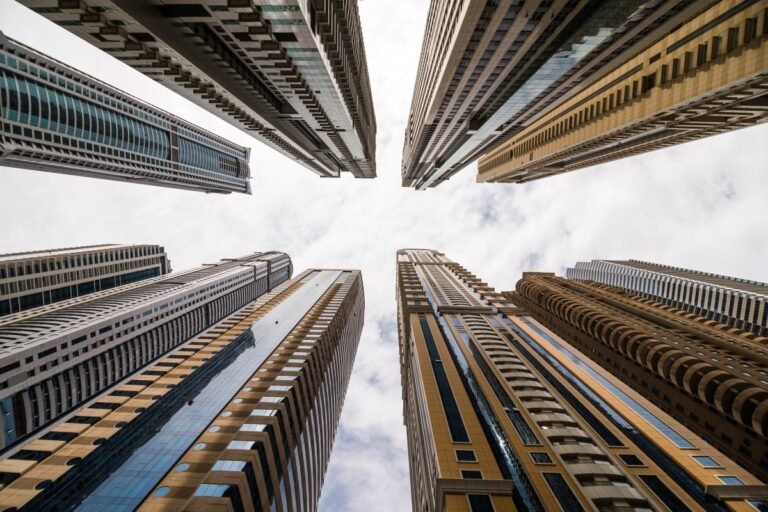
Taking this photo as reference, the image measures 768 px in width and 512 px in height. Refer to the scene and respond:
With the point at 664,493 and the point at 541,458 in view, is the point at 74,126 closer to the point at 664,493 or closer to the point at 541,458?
the point at 541,458

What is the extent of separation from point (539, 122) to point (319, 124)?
7626 centimetres

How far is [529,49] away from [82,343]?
11939cm

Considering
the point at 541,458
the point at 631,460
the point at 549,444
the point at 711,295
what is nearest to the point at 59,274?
the point at 541,458

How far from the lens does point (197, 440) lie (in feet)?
157

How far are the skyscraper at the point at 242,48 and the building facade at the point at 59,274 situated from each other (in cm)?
9205

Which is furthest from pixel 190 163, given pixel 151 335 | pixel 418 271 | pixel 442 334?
pixel 442 334

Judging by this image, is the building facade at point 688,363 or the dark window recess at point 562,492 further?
the building facade at point 688,363

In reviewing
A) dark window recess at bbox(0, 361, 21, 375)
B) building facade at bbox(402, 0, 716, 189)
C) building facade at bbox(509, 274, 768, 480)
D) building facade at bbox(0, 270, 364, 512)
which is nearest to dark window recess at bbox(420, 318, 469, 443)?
building facade at bbox(0, 270, 364, 512)

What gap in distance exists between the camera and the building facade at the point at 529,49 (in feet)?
161

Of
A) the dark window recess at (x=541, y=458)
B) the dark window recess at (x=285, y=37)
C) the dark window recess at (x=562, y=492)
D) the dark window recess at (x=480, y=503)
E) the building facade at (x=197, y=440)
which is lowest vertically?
the dark window recess at (x=562, y=492)

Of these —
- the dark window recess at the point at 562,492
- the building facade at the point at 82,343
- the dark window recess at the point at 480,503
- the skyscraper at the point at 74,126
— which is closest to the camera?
the dark window recess at the point at 480,503

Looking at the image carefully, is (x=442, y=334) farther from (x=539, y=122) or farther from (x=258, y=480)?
(x=539, y=122)

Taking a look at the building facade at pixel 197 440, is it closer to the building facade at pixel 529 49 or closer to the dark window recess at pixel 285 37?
the dark window recess at pixel 285 37

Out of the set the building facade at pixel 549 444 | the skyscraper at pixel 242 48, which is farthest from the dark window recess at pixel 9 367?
the building facade at pixel 549 444
